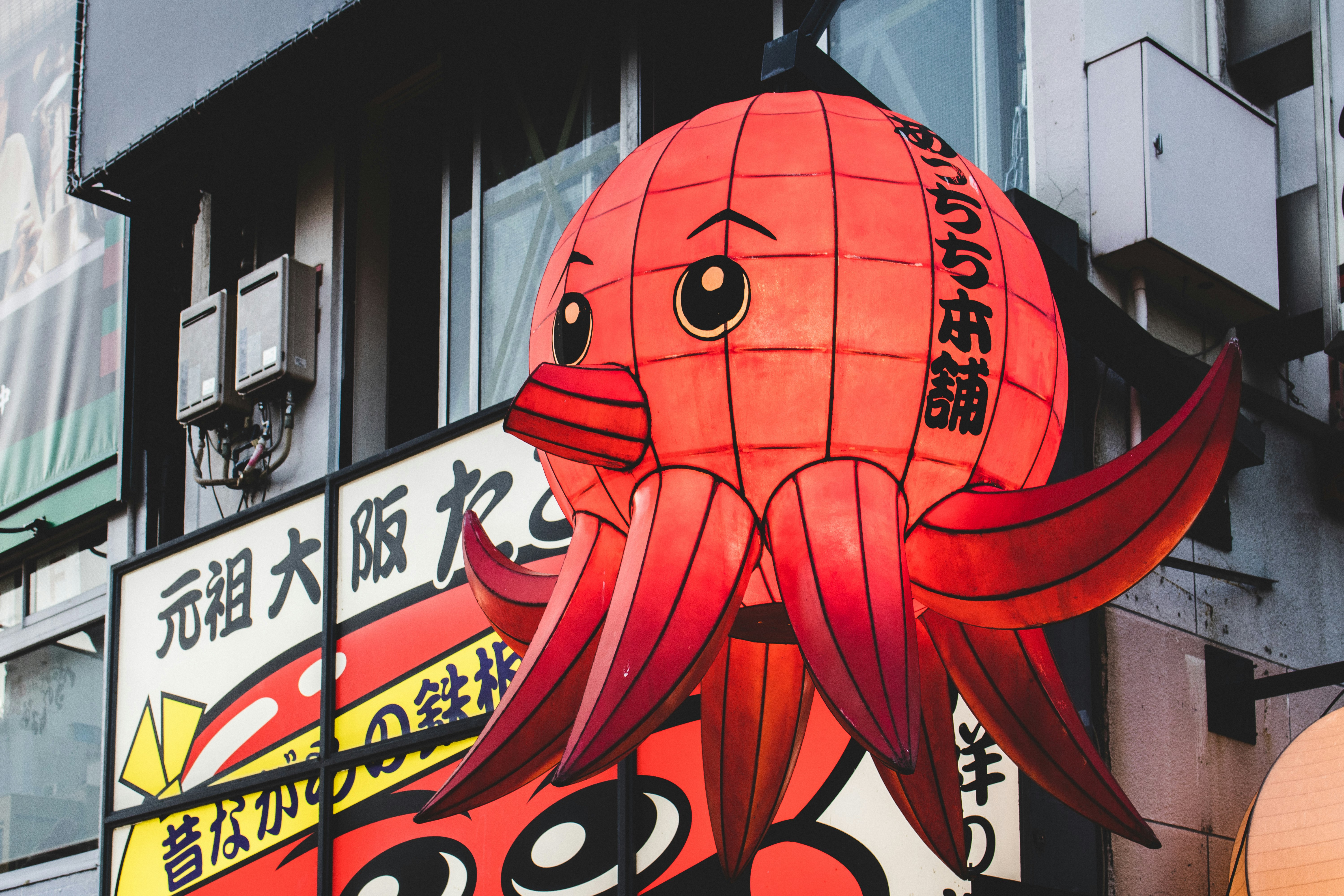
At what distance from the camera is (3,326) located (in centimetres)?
1100

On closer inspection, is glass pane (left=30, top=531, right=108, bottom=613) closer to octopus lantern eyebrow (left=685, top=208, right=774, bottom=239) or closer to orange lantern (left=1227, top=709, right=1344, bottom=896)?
orange lantern (left=1227, top=709, right=1344, bottom=896)

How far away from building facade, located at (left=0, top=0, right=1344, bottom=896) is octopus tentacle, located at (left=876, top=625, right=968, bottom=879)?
1.23 m

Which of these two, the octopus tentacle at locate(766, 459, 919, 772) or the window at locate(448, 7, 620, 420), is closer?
the octopus tentacle at locate(766, 459, 919, 772)

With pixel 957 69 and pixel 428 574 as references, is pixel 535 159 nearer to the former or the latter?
pixel 428 574

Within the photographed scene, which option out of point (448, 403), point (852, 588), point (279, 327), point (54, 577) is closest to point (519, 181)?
point (448, 403)

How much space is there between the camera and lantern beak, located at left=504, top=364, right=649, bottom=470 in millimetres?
2666

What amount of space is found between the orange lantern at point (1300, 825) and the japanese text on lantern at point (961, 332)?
1.96 m

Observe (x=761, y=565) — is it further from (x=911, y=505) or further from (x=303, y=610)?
(x=303, y=610)

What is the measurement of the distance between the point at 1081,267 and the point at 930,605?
3.18 meters

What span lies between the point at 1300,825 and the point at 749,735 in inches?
74.5

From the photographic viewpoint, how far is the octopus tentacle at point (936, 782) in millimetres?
3047

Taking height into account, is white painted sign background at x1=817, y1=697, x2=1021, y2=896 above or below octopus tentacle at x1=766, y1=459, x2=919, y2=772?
below

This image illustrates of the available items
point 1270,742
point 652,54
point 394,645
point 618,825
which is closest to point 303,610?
point 394,645

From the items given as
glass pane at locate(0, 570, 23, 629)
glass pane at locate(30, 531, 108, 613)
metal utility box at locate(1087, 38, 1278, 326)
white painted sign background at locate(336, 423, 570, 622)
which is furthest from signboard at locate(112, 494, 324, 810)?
metal utility box at locate(1087, 38, 1278, 326)
